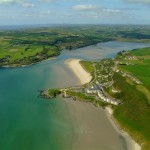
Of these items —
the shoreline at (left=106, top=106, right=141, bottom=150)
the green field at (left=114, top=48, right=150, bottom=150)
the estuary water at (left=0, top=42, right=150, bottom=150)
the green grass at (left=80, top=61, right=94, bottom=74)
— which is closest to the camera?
the shoreline at (left=106, top=106, right=141, bottom=150)

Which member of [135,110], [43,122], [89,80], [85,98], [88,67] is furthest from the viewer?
[88,67]

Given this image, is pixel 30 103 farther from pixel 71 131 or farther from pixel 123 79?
pixel 123 79

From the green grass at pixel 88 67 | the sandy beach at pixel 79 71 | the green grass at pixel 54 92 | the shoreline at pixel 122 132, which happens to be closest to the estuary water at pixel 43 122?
the shoreline at pixel 122 132

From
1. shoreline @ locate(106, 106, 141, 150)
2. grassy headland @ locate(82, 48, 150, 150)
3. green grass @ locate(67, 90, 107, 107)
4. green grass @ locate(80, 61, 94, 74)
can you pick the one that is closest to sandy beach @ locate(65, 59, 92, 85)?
green grass @ locate(80, 61, 94, 74)

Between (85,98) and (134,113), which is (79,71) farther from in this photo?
(134,113)

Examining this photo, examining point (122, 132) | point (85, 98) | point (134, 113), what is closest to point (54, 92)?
point (85, 98)

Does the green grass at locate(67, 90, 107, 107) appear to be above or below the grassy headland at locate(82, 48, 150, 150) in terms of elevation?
below

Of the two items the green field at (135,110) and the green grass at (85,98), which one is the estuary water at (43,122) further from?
the green field at (135,110)

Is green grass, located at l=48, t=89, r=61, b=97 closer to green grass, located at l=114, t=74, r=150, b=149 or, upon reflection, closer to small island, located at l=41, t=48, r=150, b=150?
small island, located at l=41, t=48, r=150, b=150
